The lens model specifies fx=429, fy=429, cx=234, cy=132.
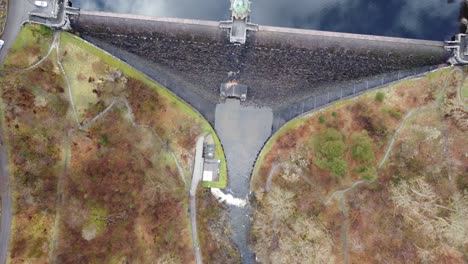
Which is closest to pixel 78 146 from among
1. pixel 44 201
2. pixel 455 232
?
pixel 44 201

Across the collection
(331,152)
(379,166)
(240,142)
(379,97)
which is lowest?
(379,166)

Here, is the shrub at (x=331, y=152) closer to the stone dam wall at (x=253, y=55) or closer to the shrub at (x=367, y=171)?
the shrub at (x=367, y=171)

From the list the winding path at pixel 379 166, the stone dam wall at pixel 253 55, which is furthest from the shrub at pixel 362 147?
the stone dam wall at pixel 253 55

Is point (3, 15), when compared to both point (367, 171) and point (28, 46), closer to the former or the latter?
point (28, 46)

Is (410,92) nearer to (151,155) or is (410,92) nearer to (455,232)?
(455,232)

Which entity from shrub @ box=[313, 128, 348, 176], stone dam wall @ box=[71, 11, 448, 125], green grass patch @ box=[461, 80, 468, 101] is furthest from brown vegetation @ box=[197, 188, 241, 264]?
green grass patch @ box=[461, 80, 468, 101]

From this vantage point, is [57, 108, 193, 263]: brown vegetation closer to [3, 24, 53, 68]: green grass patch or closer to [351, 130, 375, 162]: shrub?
[3, 24, 53, 68]: green grass patch

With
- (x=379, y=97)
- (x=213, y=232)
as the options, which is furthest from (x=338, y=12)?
(x=213, y=232)
